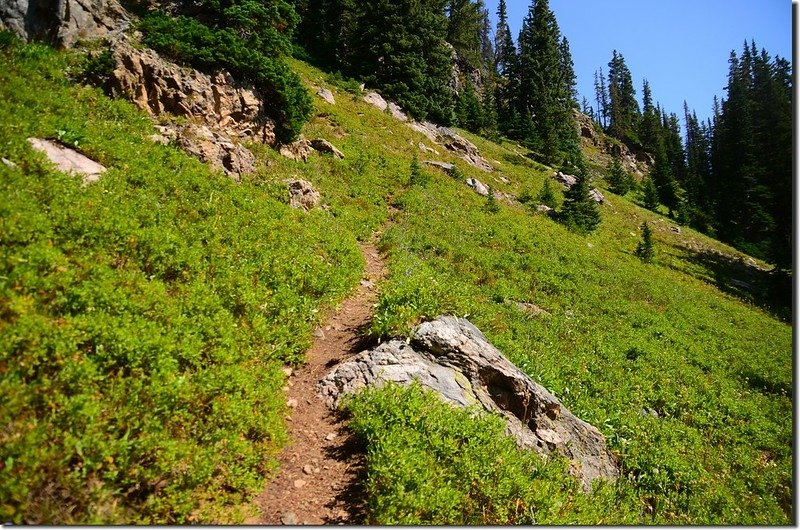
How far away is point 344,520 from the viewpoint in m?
5.05

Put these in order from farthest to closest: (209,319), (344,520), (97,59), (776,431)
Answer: (97,59)
(776,431)
(209,319)
(344,520)

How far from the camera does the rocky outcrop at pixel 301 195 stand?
1417 cm

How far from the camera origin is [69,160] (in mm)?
8281

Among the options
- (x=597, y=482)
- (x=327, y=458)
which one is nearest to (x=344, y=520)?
(x=327, y=458)

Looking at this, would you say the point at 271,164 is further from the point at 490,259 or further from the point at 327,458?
the point at 327,458

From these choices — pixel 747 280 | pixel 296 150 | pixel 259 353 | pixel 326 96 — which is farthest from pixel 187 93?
pixel 747 280

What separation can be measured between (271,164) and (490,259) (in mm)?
9761

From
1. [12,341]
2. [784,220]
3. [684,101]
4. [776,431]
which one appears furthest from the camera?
[684,101]

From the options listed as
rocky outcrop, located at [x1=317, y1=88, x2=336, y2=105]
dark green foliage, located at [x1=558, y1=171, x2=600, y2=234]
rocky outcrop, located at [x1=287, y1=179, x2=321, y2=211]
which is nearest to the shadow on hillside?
dark green foliage, located at [x1=558, y1=171, x2=600, y2=234]

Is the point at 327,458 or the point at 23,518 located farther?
the point at 327,458

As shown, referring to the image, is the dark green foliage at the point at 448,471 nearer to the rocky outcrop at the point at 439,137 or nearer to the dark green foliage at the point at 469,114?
the rocky outcrop at the point at 439,137

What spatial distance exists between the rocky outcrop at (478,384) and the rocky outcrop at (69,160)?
21.3 ft

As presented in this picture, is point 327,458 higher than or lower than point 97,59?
lower

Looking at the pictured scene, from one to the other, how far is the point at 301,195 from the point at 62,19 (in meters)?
9.21
